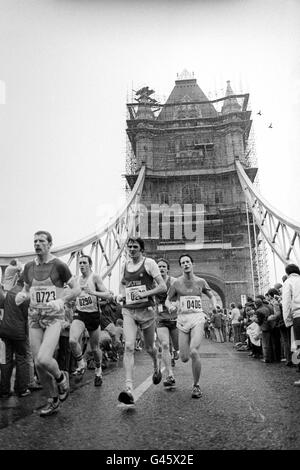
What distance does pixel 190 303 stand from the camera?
5.38 meters

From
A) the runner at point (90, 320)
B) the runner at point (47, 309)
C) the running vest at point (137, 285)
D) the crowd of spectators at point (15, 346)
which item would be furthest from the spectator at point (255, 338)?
the runner at point (47, 309)

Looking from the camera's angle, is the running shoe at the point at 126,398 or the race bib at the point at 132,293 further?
the race bib at the point at 132,293

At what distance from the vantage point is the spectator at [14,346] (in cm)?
523

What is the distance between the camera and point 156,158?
36.5 metres

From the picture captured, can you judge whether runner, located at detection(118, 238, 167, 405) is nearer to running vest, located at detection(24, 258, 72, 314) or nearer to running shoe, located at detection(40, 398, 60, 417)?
running vest, located at detection(24, 258, 72, 314)

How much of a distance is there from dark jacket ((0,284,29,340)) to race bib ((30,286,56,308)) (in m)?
1.27

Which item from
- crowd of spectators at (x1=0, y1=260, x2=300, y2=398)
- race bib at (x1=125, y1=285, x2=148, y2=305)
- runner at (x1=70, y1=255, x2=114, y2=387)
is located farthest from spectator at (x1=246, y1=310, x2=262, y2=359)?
race bib at (x1=125, y1=285, x2=148, y2=305)

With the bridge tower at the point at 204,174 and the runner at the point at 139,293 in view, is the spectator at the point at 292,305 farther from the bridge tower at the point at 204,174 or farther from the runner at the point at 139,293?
the bridge tower at the point at 204,174

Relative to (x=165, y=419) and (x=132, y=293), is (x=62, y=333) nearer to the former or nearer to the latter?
(x=132, y=293)

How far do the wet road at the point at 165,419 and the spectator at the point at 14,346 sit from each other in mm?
268

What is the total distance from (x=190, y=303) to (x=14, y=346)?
96.9 inches
